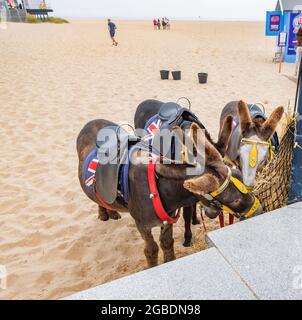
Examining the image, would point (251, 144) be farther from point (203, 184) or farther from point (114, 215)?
point (114, 215)

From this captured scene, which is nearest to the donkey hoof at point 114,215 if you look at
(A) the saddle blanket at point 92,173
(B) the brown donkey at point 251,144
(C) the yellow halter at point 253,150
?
(A) the saddle blanket at point 92,173

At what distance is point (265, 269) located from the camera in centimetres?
168

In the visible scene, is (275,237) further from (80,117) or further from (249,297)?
(80,117)

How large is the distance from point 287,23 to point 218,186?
49.6ft

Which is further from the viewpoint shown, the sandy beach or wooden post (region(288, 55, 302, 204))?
the sandy beach

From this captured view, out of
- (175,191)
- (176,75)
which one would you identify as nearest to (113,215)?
(175,191)

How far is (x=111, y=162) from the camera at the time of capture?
2.64m

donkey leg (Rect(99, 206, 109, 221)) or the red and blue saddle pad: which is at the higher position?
the red and blue saddle pad

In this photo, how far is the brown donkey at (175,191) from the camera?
1993mm

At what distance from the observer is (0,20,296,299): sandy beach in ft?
10.4

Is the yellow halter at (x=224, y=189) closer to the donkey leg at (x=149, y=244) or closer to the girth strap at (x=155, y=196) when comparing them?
the girth strap at (x=155, y=196)

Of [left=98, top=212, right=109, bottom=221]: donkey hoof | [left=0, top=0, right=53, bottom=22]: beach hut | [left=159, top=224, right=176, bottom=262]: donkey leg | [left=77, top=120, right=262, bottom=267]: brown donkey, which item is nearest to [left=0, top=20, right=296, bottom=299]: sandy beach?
Result: [left=98, top=212, right=109, bottom=221]: donkey hoof

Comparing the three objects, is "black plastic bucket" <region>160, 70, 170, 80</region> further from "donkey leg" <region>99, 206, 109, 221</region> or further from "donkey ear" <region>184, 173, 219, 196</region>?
"donkey ear" <region>184, 173, 219, 196</region>

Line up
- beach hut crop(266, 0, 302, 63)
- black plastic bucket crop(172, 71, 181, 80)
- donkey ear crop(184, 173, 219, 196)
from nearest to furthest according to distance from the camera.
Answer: donkey ear crop(184, 173, 219, 196), black plastic bucket crop(172, 71, 181, 80), beach hut crop(266, 0, 302, 63)
